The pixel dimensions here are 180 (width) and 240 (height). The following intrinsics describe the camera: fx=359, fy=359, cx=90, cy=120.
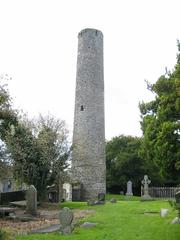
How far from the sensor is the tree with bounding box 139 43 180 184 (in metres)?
21.1

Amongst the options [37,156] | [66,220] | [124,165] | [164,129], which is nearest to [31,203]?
[66,220]

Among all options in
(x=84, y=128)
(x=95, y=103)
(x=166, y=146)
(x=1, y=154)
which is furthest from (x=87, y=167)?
(x=1, y=154)

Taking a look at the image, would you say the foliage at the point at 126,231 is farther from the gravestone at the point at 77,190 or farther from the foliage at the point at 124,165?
the foliage at the point at 124,165

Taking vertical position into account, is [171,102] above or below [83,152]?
above

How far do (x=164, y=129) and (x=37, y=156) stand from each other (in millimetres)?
7791

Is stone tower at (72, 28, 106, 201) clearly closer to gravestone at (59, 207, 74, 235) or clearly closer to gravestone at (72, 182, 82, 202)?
gravestone at (72, 182, 82, 202)

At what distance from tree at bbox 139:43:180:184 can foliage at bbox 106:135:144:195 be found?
17.8m

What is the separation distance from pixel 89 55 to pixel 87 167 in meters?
10.2

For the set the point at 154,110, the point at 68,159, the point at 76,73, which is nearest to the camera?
the point at 68,159

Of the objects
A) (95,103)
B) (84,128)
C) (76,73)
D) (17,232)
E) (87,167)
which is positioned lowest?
(17,232)

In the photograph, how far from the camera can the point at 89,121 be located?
105ft

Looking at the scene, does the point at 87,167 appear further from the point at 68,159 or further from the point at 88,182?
the point at 68,159

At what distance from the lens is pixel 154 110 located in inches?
976

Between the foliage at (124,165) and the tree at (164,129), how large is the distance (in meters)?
17.8
